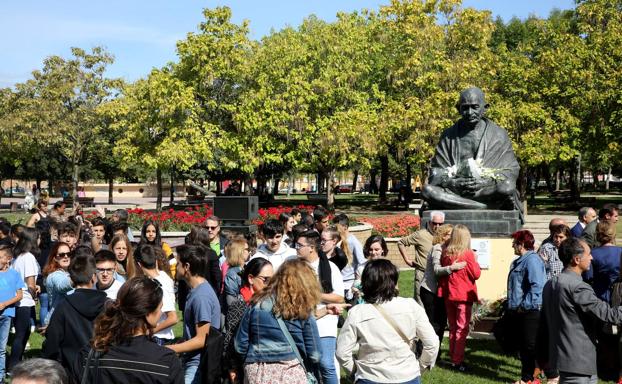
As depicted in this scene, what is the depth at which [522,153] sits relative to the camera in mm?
35188

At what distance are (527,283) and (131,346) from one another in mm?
5089

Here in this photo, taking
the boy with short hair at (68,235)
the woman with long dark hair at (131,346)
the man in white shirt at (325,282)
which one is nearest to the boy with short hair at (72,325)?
the woman with long dark hair at (131,346)

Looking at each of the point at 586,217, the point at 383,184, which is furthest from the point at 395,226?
the point at 383,184

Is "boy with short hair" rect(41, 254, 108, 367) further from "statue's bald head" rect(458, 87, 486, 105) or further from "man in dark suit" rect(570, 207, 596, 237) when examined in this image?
"statue's bald head" rect(458, 87, 486, 105)

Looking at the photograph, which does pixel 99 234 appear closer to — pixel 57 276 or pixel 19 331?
pixel 19 331

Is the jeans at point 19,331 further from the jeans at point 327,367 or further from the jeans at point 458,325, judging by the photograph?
the jeans at point 458,325

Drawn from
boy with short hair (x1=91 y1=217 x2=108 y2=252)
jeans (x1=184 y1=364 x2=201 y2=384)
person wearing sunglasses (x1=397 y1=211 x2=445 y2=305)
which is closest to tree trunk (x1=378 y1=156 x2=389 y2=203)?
boy with short hair (x1=91 y1=217 x2=108 y2=252)

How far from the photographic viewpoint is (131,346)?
12.6 ft

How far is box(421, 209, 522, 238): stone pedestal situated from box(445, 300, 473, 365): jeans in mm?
2726

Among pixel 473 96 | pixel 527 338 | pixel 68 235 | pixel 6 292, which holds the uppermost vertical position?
pixel 473 96

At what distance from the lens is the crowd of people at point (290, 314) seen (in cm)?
398

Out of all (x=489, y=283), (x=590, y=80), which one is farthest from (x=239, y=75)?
(x=489, y=283)

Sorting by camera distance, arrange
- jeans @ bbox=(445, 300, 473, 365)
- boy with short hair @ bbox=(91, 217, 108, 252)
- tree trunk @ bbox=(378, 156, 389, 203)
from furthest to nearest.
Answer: tree trunk @ bbox=(378, 156, 389, 203) < boy with short hair @ bbox=(91, 217, 108, 252) < jeans @ bbox=(445, 300, 473, 365)

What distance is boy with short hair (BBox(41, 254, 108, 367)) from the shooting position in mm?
5102
